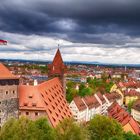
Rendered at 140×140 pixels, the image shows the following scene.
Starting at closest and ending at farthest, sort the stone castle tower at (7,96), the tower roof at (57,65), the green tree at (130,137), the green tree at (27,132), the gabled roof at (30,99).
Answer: the green tree at (27,132) → the stone castle tower at (7,96) → the green tree at (130,137) → the gabled roof at (30,99) → the tower roof at (57,65)

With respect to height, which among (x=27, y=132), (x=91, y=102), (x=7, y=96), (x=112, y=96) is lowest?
(x=112, y=96)

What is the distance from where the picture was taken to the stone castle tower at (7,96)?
48312mm

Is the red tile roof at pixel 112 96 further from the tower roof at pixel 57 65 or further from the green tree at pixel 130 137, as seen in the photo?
the green tree at pixel 130 137

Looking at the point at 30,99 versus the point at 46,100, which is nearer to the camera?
the point at 30,99

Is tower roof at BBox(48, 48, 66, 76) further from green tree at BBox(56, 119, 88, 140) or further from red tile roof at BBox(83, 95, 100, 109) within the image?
green tree at BBox(56, 119, 88, 140)

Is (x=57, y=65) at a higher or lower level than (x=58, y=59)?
lower

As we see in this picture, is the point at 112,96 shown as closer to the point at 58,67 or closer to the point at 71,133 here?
the point at 58,67

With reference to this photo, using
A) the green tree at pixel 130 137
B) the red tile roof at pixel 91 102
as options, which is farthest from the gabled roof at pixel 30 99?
the red tile roof at pixel 91 102

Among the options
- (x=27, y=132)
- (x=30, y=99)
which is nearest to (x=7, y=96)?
(x=30, y=99)

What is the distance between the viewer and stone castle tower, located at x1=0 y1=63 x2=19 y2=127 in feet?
159

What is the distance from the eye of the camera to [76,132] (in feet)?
132

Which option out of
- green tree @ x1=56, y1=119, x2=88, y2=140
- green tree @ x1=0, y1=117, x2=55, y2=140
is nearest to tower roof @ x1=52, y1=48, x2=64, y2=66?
green tree @ x1=56, y1=119, x2=88, y2=140

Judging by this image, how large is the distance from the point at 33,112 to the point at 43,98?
275cm

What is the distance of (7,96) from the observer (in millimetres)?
49406
